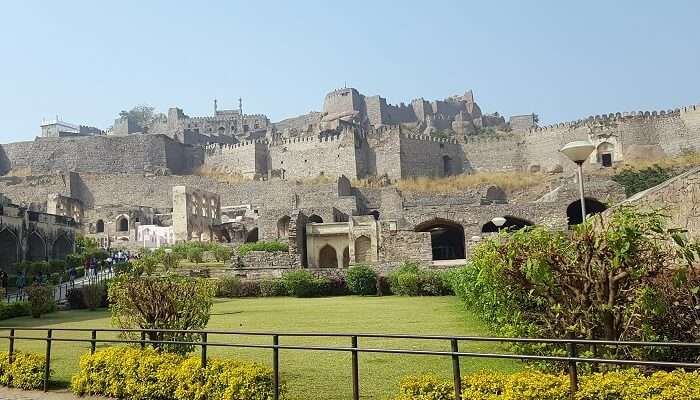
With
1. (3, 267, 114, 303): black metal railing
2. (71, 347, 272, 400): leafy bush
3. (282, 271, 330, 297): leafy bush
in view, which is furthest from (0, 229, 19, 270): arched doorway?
(71, 347, 272, 400): leafy bush

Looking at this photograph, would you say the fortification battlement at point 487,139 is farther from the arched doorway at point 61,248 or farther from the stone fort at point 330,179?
the arched doorway at point 61,248

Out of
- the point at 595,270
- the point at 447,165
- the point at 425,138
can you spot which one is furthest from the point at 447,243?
the point at 595,270

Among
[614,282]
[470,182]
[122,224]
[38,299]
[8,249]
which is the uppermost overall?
[470,182]

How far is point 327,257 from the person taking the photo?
3450 centimetres

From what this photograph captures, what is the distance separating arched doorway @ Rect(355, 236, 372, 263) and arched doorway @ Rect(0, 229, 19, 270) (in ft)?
56.6

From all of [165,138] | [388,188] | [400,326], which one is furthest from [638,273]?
[165,138]

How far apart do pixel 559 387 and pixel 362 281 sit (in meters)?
18.5

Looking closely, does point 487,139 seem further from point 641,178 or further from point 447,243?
point 447,243

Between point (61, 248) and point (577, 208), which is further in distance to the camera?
point (61, 248)

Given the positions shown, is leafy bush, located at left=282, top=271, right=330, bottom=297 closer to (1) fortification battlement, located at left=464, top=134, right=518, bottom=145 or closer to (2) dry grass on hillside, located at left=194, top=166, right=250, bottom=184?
(2) dry grass on hillside, located at left=194, top=166, right=250, bottom=184

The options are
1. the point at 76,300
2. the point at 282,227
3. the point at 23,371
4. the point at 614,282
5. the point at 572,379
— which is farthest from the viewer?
the point at 282,227

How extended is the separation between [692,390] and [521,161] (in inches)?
2248

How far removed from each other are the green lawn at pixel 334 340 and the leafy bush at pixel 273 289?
14.5 ft

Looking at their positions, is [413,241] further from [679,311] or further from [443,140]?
[443,140]
